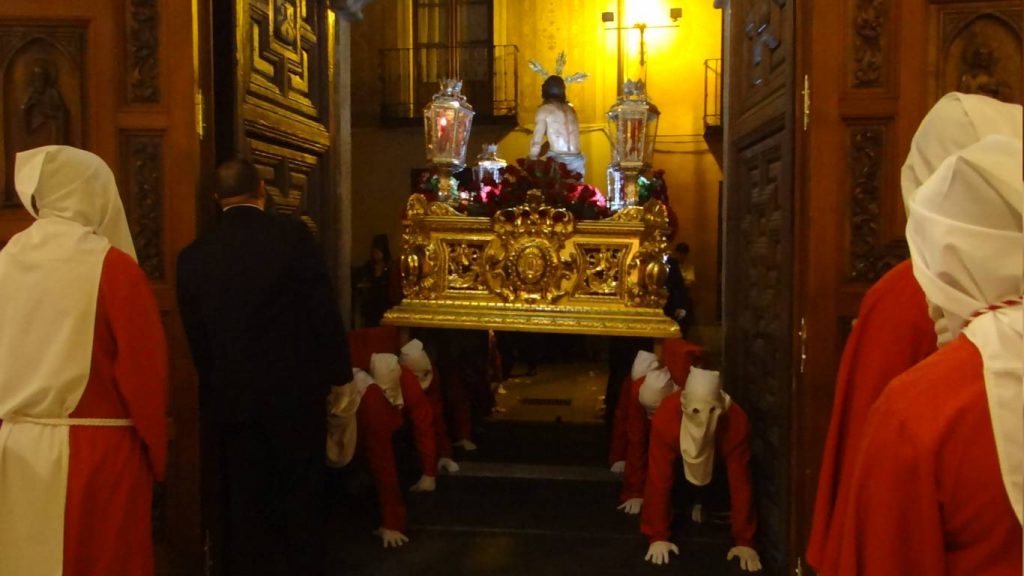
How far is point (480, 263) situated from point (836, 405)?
95.3 inches

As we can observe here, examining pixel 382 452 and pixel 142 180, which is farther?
pixel 382 452

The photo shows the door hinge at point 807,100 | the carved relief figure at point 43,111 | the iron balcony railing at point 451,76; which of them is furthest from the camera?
the iron balcony railing at point 451,76

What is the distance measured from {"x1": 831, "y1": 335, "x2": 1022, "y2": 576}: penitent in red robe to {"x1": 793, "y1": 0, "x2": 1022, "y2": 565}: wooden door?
1.41 meters

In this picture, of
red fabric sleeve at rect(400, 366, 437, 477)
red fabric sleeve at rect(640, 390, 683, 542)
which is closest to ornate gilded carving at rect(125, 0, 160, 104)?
red fabric sleeve at rect(400, 366, 437, 477)

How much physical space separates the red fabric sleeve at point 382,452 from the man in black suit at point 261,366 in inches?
19.2

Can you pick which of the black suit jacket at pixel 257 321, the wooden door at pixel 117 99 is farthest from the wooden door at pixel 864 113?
the wooden door at pixel 117 99

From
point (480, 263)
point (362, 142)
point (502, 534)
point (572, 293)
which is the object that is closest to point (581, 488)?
point (502, 534)

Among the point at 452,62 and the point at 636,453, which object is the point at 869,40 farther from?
the point at 452,62

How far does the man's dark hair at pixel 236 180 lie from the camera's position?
2.72m

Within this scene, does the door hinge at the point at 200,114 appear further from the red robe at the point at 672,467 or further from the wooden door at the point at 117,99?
the red robe at the point at 672,467

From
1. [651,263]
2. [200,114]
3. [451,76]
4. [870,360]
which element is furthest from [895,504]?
[451,76]

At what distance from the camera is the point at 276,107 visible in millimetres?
3539

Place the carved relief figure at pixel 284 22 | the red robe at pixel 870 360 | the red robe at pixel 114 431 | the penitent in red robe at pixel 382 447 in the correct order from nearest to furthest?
the red robe at pixel 870 360, the red robe at pixel 114 431, the penitent in red robe at pixel 382 447, the carved relief figure at pixel 284 22

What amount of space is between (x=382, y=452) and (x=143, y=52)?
1.67m
